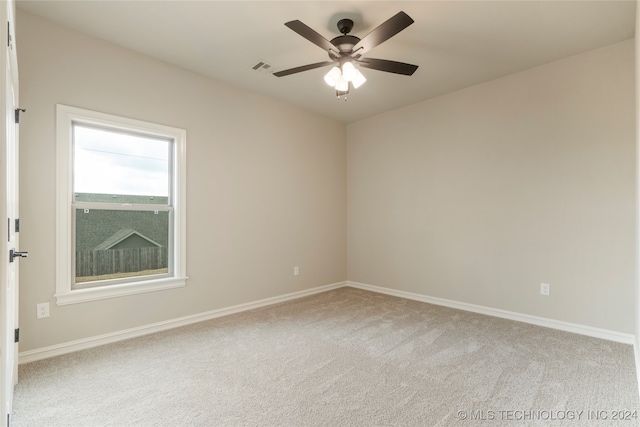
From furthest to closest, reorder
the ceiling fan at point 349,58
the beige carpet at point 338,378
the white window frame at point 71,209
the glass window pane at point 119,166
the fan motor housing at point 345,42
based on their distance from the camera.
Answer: the glass window pane at point 119,166
the white window frame at point 71,209
the fan motor housing at point 345,42
the ceiling fan at point 349,58
the beige carpet at point 338,378

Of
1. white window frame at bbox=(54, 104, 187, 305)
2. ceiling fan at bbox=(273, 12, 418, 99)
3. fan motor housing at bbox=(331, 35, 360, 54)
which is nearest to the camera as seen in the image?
ceiling fan at bbox=(273, 12, 418, 99)

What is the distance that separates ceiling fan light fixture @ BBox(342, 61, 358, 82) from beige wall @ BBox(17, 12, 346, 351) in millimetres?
1828

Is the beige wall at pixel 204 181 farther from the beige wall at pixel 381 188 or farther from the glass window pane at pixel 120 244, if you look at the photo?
the glass window pane at pixel 120 244

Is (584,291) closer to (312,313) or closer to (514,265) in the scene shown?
(514,265)

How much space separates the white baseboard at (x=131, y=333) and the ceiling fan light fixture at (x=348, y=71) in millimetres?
2801

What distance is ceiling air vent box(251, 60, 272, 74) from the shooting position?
3.30m

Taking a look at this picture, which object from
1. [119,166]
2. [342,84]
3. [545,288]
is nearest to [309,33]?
[342,84]

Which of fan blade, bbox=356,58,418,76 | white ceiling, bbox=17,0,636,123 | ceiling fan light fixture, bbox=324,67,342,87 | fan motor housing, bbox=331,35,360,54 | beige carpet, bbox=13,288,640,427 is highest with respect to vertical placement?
white ceiling, bbox=17,0,636,123

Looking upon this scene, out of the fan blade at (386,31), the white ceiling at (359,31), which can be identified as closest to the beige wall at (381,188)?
the white ceiling at (359,31)

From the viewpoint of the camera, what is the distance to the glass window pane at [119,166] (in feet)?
9.44

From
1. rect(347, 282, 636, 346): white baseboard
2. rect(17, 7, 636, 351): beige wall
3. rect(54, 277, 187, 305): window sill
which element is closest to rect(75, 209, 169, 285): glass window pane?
rect(54, 277, 187, 305): window sill

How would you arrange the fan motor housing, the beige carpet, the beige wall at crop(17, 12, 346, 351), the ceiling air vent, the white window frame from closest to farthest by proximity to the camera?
the beige carpet, the fan motor housing, the beige wall at crop(17, 12, 346, 351), the white window frame, the ceiling air vent

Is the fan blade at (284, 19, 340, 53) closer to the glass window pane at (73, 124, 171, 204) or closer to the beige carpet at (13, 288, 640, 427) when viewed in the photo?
the glass window pane at (73, 124, 171, 204)

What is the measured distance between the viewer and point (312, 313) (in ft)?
12.4
